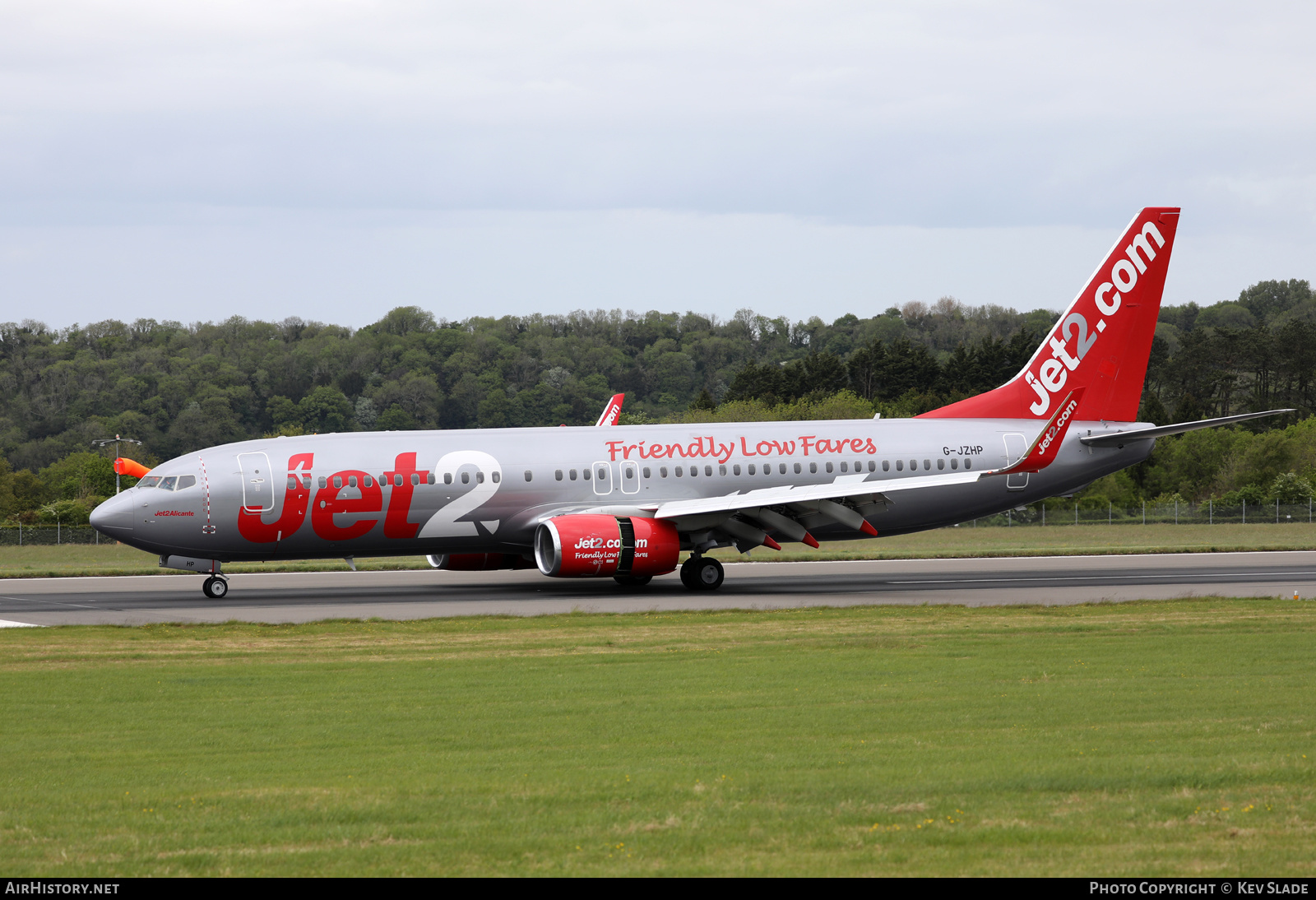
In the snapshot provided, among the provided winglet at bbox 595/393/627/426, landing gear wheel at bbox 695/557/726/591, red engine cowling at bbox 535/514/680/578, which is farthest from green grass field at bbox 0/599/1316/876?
winglet at bbox 595/393/627/426

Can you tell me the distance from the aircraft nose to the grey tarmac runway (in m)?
1.61

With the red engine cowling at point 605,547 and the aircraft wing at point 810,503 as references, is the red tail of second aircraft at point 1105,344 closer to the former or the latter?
the aircraft wing at point 810,503

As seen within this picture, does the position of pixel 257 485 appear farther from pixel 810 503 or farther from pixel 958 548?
pixel 958 548

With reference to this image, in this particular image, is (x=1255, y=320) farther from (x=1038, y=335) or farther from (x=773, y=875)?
(x=773, y=875)

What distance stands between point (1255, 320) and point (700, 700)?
152 metres

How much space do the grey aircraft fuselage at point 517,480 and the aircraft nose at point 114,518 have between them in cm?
4

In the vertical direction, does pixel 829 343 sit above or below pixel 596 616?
above

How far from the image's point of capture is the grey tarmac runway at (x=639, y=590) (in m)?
25.4

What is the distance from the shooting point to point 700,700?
543 inches

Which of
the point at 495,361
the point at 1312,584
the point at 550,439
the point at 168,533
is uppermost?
the point at 495,361

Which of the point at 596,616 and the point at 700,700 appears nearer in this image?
the point at 700,700

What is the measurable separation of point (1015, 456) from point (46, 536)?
1594 inches

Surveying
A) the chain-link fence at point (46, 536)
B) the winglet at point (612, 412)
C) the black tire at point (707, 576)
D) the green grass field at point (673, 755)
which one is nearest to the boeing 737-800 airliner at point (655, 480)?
the black tire at point (707, 576)

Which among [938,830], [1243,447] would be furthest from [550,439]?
[1243,447]
